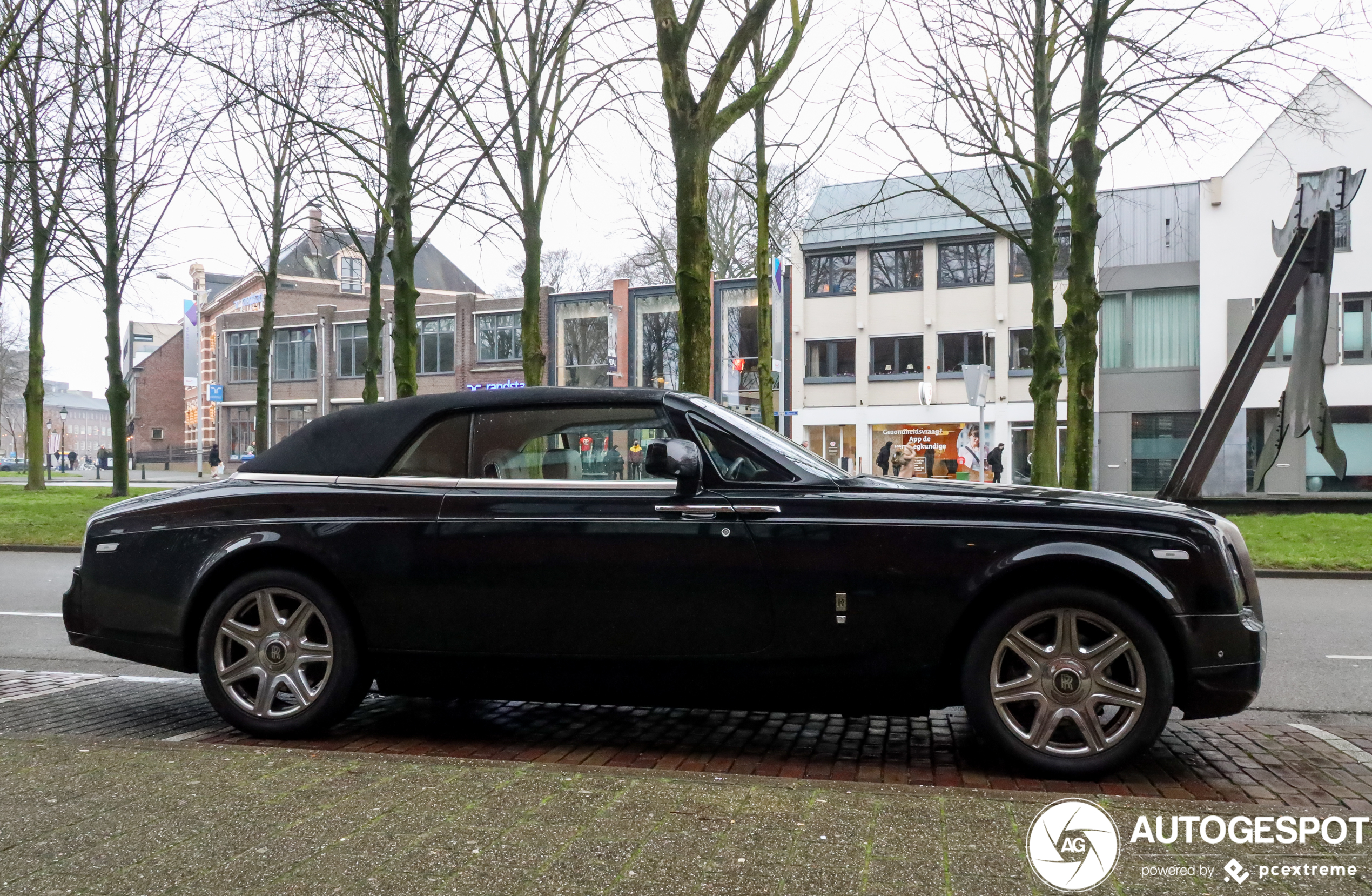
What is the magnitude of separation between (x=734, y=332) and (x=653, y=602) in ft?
135

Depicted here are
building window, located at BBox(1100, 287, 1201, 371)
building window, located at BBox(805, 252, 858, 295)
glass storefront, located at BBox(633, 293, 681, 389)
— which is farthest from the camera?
glass storefront, located at BBox(633, 293, 681, 389)

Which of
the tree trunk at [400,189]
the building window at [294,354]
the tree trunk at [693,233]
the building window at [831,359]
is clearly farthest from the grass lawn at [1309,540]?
the building window at [294,354]

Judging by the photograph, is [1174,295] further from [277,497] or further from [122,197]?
[277,497]

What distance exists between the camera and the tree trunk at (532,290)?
717 inches

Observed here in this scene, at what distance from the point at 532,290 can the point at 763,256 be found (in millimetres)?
4053

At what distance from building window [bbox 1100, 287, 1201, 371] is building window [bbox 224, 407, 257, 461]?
44.4 meters

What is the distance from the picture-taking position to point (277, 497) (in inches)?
199

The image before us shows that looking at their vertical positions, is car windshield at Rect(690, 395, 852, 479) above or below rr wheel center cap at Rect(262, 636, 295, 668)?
above

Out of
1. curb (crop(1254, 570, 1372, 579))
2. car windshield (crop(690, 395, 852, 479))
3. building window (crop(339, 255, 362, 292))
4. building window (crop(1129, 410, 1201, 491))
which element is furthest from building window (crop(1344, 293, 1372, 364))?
building window (crop(339, 255, 362, 292))

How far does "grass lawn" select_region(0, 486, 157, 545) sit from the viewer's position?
1756cm

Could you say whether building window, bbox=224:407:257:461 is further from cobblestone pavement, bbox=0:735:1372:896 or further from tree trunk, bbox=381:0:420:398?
cobblestone pavement, bbox=0:735:1372:896

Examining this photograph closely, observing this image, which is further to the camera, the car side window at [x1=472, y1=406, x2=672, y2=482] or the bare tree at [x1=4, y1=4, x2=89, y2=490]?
the bare tree at [x1=4, y1=4, x2=89, y2=490]

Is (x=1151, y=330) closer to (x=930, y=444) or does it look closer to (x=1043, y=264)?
(x=930, y=444)

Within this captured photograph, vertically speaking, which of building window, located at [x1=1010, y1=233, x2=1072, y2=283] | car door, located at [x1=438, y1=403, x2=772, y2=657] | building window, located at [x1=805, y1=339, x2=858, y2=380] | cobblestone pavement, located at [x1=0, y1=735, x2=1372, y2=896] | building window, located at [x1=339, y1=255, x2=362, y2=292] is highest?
building window, located at [x1=339, y1=255, x2=362, y2=292]
